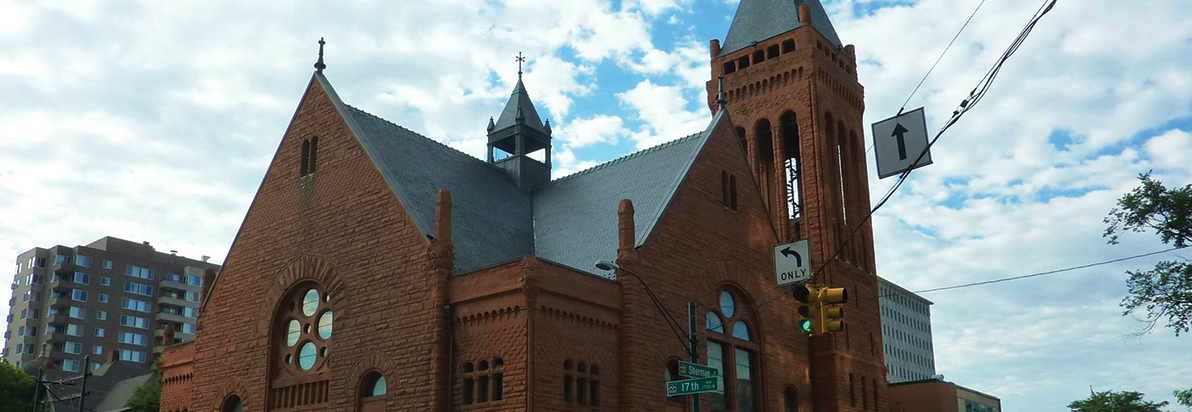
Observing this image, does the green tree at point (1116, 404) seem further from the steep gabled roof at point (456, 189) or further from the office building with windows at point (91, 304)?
the office building with windows at point (91, 304)

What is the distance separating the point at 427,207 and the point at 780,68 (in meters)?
18.6

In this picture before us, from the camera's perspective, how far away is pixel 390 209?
33562mm

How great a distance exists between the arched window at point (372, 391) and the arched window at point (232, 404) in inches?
252

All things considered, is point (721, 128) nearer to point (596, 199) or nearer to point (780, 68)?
point (596, 199)

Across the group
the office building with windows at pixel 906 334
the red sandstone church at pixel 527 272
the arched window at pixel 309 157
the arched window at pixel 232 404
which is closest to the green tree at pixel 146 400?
the red sandstone church at pixel 527 272

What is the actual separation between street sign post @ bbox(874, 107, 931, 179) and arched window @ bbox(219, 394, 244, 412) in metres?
24.8

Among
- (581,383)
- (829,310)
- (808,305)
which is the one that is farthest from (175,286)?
(829,310)

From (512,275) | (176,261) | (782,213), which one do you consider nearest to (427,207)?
(512,275)

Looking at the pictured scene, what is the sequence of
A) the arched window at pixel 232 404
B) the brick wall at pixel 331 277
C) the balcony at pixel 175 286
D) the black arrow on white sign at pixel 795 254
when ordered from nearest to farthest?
the black arrow on white sign at pixel 795 254 → the brick wall at pixel 331 277 → the arched window at pixel 232 404 → the balcony at pixel 175 286

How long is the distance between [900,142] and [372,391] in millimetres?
18761

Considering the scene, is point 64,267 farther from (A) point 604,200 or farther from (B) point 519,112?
(A) point 604,200

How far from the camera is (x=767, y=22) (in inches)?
1877

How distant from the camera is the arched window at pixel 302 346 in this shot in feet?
112

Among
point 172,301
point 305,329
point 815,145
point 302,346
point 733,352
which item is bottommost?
point 733,352
